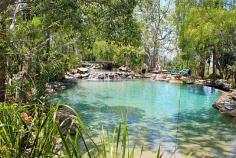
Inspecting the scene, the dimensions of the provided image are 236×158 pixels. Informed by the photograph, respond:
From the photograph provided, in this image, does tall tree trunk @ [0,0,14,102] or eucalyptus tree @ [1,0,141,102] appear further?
eucalyptus tree @ [1,0,141,102]

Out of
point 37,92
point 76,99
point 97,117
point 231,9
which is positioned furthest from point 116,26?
point 231,9

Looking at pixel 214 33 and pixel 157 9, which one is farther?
pixel 157 9

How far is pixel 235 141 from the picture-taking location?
6871 millimetres

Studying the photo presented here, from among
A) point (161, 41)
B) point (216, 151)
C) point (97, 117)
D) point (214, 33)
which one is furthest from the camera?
point (161, 41)

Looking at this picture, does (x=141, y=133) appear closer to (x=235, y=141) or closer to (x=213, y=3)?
(x=235, y=141)

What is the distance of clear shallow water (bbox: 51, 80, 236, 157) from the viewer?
21.3 feet

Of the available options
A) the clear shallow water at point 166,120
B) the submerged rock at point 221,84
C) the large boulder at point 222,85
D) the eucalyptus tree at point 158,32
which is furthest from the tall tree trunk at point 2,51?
the eucalyptus tree at point 158,32

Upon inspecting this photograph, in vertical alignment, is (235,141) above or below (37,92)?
below

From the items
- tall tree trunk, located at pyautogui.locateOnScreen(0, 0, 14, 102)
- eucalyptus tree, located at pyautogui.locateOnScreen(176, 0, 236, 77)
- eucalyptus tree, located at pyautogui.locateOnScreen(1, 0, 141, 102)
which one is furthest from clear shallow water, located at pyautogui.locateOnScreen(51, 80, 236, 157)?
eucalyptus tree, located at pyautogui.locateOnScreen(176, 0, 236, 77)

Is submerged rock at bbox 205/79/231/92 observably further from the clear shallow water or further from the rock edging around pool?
the rock edging around pool

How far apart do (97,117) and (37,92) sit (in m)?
2.42

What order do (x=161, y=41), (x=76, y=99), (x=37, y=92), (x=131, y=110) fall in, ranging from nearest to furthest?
(x=37, y=92), (x=131, y=110), (x=76, y=99), (x=161, y=41)

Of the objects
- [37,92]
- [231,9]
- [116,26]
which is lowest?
[37,92]

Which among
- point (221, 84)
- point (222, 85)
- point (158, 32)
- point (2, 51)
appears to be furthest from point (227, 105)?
point (158, 32)
